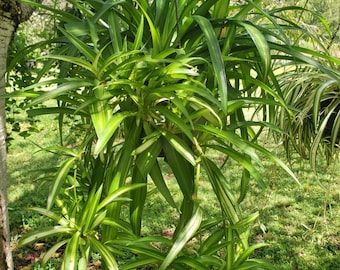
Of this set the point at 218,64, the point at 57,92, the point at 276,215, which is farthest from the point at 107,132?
the point at 276,215

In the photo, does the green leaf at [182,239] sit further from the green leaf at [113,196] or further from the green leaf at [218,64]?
the green leaf at [218,64]

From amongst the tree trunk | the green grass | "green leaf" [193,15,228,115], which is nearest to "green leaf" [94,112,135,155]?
"green leaf" [193,15,228,115]

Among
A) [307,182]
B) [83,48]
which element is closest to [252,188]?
[307,182]

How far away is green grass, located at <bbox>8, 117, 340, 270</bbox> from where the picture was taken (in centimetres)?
236

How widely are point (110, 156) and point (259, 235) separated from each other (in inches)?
75.4

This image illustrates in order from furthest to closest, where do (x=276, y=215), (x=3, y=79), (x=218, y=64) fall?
(x=276, y=215) < (x=3, y=79) < (x=218, y=64)

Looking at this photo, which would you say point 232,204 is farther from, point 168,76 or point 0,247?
point 0,247

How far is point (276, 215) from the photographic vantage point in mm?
2959

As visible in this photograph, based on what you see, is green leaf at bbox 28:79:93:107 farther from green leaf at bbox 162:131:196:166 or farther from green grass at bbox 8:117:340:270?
green grass at bbox 8:117:340:270

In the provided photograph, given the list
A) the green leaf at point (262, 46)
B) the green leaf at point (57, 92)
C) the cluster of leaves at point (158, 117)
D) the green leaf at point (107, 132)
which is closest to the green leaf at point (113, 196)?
the cluster of leaves at point (158, 117)

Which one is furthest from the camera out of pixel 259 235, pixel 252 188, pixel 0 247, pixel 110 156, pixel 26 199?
pixel 252 188

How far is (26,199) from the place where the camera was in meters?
3.20

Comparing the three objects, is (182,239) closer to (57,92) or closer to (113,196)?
(113,196)

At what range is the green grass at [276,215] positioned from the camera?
236cm
